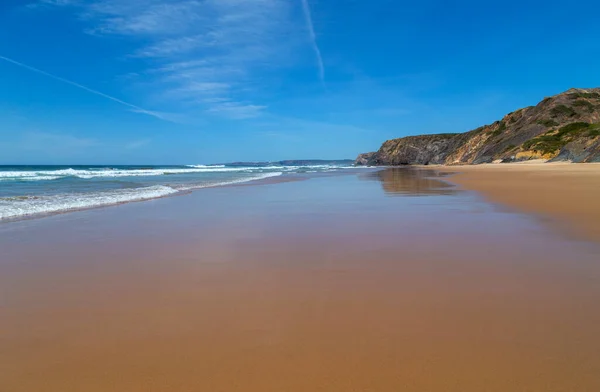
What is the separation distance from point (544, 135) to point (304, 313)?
206 ft

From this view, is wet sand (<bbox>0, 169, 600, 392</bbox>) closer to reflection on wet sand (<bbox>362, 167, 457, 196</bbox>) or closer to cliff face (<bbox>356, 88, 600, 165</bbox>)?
reflection on wet sand (<bbox>362, 167, 457, 196</bbox>)

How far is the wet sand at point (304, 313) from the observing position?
240 centimetres

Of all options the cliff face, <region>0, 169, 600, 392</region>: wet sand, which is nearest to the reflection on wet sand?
<region>0, 169, 600, 392</region>: wet sand

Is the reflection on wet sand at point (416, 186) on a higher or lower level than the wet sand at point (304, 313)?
lower

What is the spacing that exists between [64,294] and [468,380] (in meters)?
3.91

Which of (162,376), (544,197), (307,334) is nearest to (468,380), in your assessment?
(307,334)

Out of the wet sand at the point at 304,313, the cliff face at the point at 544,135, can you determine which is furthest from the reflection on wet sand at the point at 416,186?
the cliff face at the point at 544,135

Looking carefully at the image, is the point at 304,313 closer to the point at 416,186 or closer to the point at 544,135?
the point at 416,186

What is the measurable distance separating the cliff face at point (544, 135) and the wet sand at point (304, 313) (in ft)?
130

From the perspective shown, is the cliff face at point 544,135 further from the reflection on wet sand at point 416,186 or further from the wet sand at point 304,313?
the wet sand at point 304,313

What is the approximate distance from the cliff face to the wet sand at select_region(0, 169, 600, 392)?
3977cm

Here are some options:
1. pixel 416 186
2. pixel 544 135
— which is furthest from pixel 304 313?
pixel 544 135

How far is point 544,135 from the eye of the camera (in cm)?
5444

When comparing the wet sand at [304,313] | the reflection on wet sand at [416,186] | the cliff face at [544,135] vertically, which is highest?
the cliff face at [544,135]
